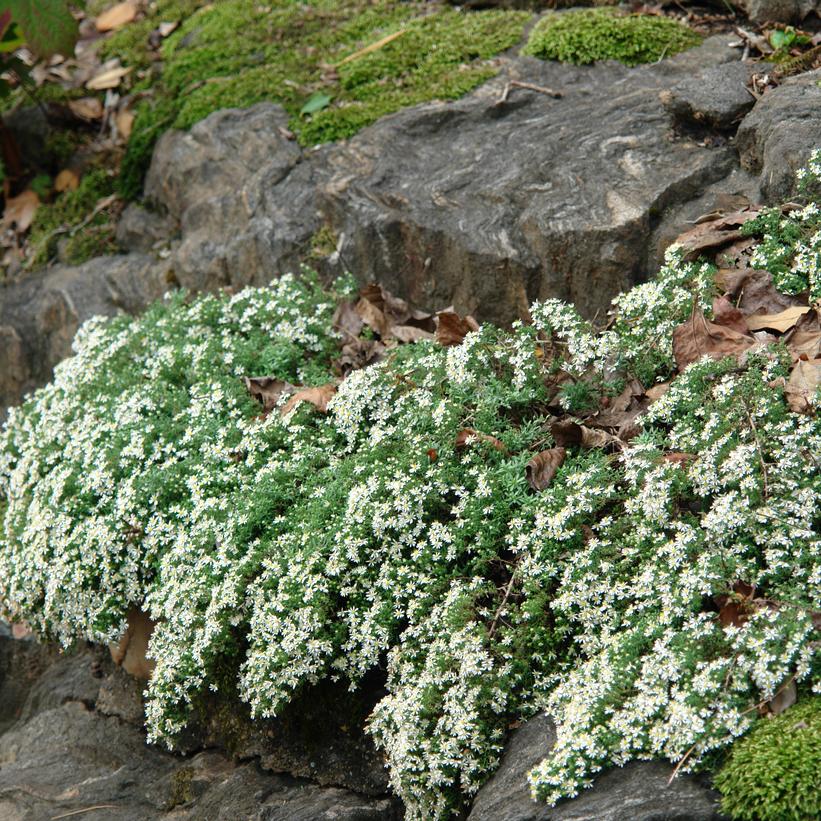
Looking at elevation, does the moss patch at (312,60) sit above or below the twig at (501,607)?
above

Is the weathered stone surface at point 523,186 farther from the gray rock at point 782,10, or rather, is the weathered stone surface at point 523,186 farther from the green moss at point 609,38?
the gray rock at point 782,10

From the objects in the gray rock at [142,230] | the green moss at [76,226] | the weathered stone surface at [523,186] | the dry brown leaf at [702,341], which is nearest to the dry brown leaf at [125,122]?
the green moss at [76,226]

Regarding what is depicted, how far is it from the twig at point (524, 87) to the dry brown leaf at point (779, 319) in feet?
7.49

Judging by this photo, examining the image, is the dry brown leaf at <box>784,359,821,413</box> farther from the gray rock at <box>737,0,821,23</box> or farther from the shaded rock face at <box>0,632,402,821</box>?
the gray rock at <box>737,0,821,23</box>

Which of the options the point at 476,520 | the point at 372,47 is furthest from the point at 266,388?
the point at 372,47

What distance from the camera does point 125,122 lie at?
7672mm

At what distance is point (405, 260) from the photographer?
5430mm

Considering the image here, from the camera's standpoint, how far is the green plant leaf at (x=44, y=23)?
6.04m

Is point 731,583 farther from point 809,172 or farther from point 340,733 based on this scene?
point 809,172

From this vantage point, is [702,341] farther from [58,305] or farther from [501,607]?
[58,305]

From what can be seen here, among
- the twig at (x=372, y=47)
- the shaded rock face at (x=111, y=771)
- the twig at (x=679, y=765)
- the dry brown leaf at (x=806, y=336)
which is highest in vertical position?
the twig at (x=372, y=47)

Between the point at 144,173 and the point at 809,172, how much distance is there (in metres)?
4.93

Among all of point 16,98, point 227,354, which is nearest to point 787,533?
point 227,354

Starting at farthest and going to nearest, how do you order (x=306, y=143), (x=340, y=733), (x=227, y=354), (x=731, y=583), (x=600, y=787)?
(x=306, y=143), (x=227, y=354), (x=340, y=733), (x=731, y=583), (x=600, y=787)
